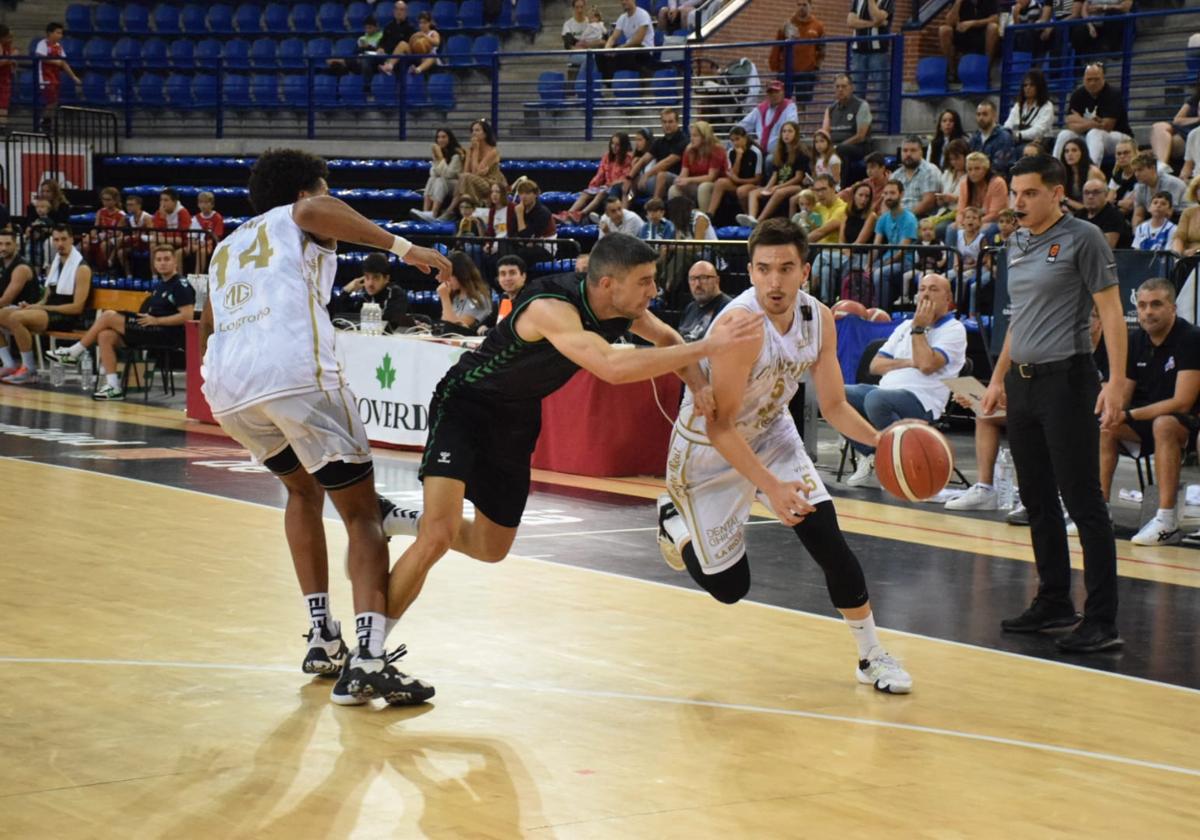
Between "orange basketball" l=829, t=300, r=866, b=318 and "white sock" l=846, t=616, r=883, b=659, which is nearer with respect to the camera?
"white sock" l=846, t=616, r=883, b=659

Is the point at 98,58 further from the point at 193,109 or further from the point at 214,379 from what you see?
the point at 214,379

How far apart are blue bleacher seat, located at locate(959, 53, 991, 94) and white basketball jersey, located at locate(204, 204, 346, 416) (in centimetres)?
1311

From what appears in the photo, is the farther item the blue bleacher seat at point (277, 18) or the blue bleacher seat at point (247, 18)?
the blue bleacher seat at point (247, 18)

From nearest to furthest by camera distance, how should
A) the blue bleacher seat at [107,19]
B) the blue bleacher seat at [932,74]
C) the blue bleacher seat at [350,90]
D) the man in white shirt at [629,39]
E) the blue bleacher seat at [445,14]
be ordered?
the blue bleacher seat at [932,74]
the man in white shirt at [629,39]
the blue bleacher seat at [350,90]
the blue bleacher seat at [445,14]
the blue bleacher seat at [107,19]

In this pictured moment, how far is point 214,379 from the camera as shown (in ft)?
17.6

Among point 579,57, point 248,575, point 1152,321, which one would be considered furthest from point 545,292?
point 579,57

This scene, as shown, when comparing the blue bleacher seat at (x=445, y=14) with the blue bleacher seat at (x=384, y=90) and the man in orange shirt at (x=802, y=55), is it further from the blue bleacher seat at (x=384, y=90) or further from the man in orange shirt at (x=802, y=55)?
the man in orange shirt at (x=802, y=55)

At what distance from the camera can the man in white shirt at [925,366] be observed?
403 inches

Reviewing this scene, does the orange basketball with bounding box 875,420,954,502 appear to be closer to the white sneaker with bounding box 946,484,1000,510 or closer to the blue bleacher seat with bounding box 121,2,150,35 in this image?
the white sneaker with bounding box 946,484,1000,510

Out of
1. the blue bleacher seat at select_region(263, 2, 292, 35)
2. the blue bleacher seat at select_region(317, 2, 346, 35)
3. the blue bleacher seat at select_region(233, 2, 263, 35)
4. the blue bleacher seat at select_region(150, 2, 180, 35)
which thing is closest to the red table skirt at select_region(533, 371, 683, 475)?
the blue bleacher seat at select_region(317, 2, 346, 35)

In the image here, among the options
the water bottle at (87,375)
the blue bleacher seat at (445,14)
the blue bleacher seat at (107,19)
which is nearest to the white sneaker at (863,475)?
the water bottle at (87,375)

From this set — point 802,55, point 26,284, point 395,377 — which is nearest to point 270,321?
point 395,377

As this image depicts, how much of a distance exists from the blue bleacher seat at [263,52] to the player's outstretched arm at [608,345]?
1925 centimetres

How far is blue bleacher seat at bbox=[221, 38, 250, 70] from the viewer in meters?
23.8
